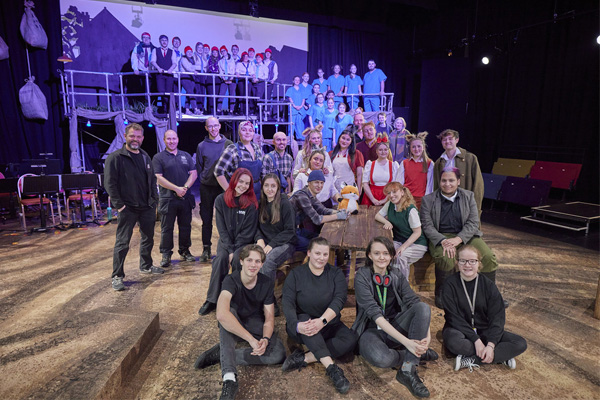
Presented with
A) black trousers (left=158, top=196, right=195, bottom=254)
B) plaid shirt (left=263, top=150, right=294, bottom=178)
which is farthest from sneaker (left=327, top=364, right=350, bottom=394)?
black trousers (left=158, top=196, right=195, bottom=254)

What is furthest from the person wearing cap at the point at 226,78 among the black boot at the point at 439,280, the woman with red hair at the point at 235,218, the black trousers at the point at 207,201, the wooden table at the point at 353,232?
the black boot at the point at 439,280

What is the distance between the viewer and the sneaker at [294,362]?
8.18 feet

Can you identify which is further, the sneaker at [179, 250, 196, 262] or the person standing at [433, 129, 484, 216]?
the sneaker at [179, 250, 196, 262]

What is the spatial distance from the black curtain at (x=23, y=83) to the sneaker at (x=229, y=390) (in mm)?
9287

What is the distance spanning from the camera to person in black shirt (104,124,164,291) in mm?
3633

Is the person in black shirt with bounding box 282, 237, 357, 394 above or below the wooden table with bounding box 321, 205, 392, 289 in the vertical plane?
below

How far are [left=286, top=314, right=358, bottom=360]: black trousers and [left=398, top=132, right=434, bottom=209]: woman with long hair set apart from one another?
2.12 metres

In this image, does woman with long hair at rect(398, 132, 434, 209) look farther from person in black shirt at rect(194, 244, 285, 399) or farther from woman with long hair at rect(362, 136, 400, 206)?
person in black shirt at rect(194, 244, 285, 399)

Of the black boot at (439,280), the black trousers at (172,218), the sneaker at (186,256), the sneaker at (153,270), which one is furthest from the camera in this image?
the sneaker at (186,256)

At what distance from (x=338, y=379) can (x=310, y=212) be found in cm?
162

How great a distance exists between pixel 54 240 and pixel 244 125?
365 centimetres

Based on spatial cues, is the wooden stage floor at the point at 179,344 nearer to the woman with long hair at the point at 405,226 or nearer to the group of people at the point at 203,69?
the woman with long hair at the point at 405,226

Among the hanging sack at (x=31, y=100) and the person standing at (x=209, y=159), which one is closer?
the person standing at (x=209, y=159)

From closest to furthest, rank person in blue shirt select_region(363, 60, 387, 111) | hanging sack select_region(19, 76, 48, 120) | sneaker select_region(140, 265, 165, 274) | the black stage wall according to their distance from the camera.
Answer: sneaker select_region(140, 265, 165, 274) < the black stage wall < hanging sack select_region(19, 76, 48, 120) < person in blue shirt select_region(363, 60, 387, 111)
